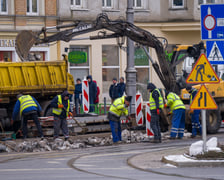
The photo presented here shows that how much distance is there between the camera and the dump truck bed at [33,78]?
21.8m

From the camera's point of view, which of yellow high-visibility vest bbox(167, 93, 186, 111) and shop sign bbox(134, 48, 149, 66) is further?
shop sign bbox(134, 48, 149, 66)

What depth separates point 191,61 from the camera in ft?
75.4

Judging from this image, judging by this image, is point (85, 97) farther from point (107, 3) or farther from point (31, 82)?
point (107, 3)

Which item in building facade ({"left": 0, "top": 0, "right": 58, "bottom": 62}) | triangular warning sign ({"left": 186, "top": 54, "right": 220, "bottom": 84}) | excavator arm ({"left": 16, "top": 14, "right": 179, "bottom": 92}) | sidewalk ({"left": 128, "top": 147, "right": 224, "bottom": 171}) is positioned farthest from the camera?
building facade ({"left": 0, "top": 0, "right": 58, "bottom": 62})

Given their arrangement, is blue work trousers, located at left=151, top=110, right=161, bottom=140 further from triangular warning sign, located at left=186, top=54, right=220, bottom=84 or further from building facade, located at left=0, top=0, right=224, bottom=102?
building facade, located at left=0, top=0, right=224, bottom=102

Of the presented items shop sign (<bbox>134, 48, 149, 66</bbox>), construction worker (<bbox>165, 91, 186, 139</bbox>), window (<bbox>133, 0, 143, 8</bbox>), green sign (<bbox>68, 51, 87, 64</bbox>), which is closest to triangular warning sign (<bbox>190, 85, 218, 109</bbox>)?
construction worker (<bbox>165, 91, 186, 139</bbox>)

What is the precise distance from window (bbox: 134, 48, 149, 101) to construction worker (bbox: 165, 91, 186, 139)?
1370 cm

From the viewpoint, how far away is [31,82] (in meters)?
22.4

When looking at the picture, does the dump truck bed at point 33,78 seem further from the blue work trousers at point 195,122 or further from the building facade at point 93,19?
the building facade at point 93,19

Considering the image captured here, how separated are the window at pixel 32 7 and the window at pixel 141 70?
235 inches

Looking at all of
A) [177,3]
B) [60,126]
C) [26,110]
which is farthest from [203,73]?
[177,3]

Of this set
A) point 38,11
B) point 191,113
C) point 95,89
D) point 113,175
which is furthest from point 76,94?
point 113,175

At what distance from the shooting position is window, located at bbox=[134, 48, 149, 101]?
34594mm

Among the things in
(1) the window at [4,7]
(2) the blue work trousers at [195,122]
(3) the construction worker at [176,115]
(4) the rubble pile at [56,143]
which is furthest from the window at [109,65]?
(3) the construction worker at [176,115]
